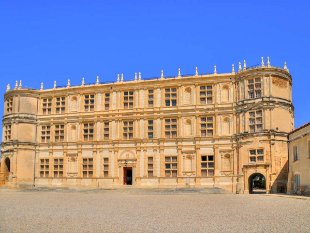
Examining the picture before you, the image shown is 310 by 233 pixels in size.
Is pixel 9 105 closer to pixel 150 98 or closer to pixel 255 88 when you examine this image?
pixel 150 98

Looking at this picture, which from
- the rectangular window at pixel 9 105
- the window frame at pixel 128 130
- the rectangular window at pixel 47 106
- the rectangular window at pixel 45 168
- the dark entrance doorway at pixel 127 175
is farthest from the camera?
the rectangular window at pixel 9 105

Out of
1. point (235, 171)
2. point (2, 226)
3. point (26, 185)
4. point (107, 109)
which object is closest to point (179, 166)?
point (235, 171)

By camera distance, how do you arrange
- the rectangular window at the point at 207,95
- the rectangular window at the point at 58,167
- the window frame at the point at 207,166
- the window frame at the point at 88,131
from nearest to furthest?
the window frame at the point at 207,166 < the rectangular window at the point at 207,95 < the window frame at the point at 88,131 < the rectangular window at the point at 58,167

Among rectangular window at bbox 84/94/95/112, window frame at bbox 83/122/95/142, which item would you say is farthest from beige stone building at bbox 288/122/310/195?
rectangular window at bbox 84/94/95/112

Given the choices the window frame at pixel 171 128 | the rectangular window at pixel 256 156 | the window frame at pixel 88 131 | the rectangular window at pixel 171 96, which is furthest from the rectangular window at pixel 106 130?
the rectangular window at pixel 256 156

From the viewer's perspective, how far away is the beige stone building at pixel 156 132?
4475 centimetres

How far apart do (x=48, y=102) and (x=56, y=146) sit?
19.1 feet

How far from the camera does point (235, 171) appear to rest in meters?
45.3

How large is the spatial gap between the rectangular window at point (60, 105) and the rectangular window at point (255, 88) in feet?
73.8

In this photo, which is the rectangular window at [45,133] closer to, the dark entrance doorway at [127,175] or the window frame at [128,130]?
the window frame at [128,130]

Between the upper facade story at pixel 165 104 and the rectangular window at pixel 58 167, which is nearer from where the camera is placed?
the upper facade story at pixel 165 104

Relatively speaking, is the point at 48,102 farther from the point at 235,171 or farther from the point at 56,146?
the point at 235,171

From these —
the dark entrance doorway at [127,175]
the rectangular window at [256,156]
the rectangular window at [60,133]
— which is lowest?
the dark entrance doorway at [127,175]

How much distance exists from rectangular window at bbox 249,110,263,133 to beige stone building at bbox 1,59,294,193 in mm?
100
